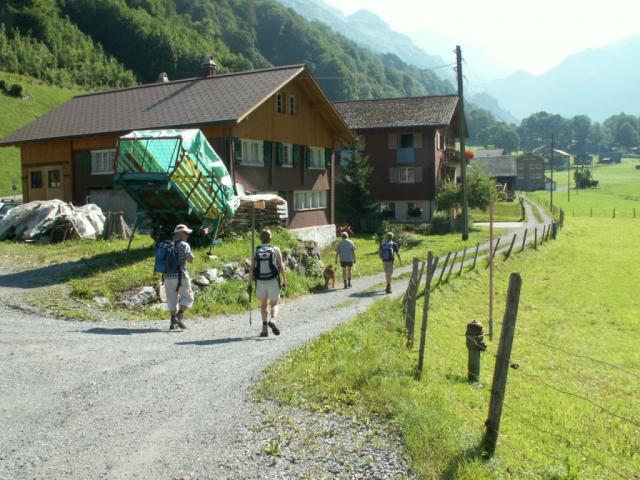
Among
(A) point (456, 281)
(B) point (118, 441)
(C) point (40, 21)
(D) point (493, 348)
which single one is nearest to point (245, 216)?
(A) point (456, 281)

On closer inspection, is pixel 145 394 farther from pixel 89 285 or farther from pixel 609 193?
pixel 609 193

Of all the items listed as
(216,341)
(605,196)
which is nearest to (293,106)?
(216,341)

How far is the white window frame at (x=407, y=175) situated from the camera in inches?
1900

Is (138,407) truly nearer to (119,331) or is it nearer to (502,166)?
(119,331)

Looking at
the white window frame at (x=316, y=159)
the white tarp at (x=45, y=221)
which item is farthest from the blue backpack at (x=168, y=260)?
the white window frame at (x=316, y=159)

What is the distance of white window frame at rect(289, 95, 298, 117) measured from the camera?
3031cm

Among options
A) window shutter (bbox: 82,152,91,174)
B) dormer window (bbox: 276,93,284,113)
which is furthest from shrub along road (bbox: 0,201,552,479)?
dormer window (bbox: 276,93,284,113)

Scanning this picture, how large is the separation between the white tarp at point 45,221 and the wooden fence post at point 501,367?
60.8 ft

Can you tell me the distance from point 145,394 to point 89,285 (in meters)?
7.69

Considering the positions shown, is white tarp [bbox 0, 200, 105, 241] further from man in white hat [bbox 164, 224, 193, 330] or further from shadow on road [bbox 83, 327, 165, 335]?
man in white hat [bbox 164, 224, 193, 330]

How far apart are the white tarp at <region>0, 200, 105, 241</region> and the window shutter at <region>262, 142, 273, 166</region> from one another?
8.13 metres

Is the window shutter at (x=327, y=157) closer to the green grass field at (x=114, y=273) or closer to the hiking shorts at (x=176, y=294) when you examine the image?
the green grass field at (x=114, y=273)

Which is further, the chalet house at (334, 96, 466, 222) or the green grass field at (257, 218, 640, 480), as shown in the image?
the chalet house at (334, 96, 466, 222)

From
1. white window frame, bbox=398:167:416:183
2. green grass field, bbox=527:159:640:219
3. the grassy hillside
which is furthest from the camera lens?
green grass field, bbox=527:159:640:219
